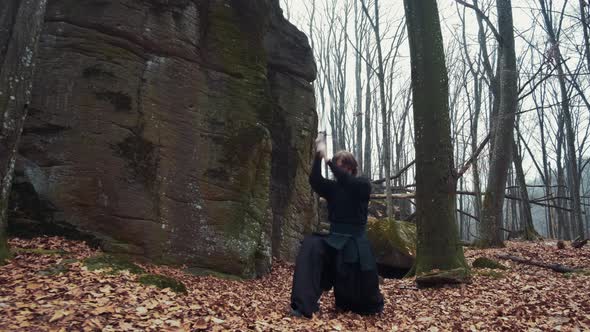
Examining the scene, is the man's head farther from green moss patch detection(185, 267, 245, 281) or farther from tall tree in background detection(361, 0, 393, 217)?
tall tree in background detection(361, 0, 393, 217)

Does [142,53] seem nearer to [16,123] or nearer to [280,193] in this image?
[16,123]

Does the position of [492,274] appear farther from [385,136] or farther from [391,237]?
[385,136]

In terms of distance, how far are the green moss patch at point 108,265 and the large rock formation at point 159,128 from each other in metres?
1.33

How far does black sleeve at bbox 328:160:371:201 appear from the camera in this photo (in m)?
5.28

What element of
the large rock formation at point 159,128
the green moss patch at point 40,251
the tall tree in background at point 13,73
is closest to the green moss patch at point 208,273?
the large rock formation at point 159,128

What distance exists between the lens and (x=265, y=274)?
884 centimetres

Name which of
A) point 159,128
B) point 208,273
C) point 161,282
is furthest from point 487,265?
point 159,128

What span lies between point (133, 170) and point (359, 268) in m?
4.40

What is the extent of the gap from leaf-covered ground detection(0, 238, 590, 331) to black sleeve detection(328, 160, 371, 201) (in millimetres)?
1437

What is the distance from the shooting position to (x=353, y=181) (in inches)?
208

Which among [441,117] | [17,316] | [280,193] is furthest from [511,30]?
[17,316]

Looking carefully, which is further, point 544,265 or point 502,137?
point 502,137

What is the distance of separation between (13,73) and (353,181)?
4.25 meters

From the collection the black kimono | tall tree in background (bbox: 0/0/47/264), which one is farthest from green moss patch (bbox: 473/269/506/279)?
tall tree in background (bbox: 0/0/47/264)
